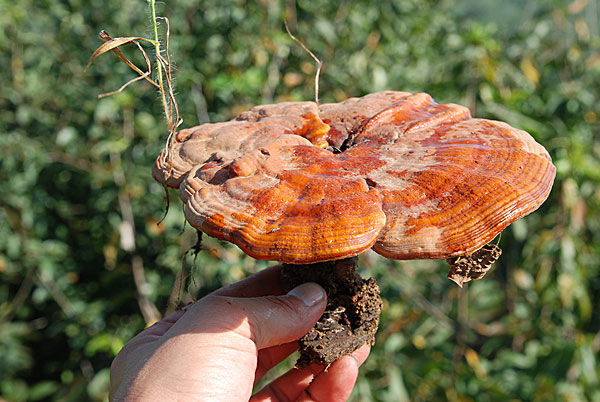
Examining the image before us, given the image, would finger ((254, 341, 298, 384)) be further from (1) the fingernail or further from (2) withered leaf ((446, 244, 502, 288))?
(2) withered leaf ((446, 244, 502, 288))

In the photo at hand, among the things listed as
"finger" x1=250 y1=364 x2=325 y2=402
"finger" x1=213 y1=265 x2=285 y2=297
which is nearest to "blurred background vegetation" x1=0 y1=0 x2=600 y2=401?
"finger" x1=213 y1=265 x2=285 y2=297

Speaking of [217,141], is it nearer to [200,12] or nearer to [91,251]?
[200,12]

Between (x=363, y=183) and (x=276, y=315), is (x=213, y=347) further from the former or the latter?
(x=363, y=183)

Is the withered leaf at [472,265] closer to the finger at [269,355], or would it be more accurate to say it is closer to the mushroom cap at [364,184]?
the mushroom cap at [364,184]

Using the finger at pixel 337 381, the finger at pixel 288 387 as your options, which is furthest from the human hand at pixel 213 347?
the finger at pixel 288 387

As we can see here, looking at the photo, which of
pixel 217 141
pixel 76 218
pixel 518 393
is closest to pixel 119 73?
pixel 76 218

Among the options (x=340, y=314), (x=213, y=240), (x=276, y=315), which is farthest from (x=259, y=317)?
(x=213, y=240)
